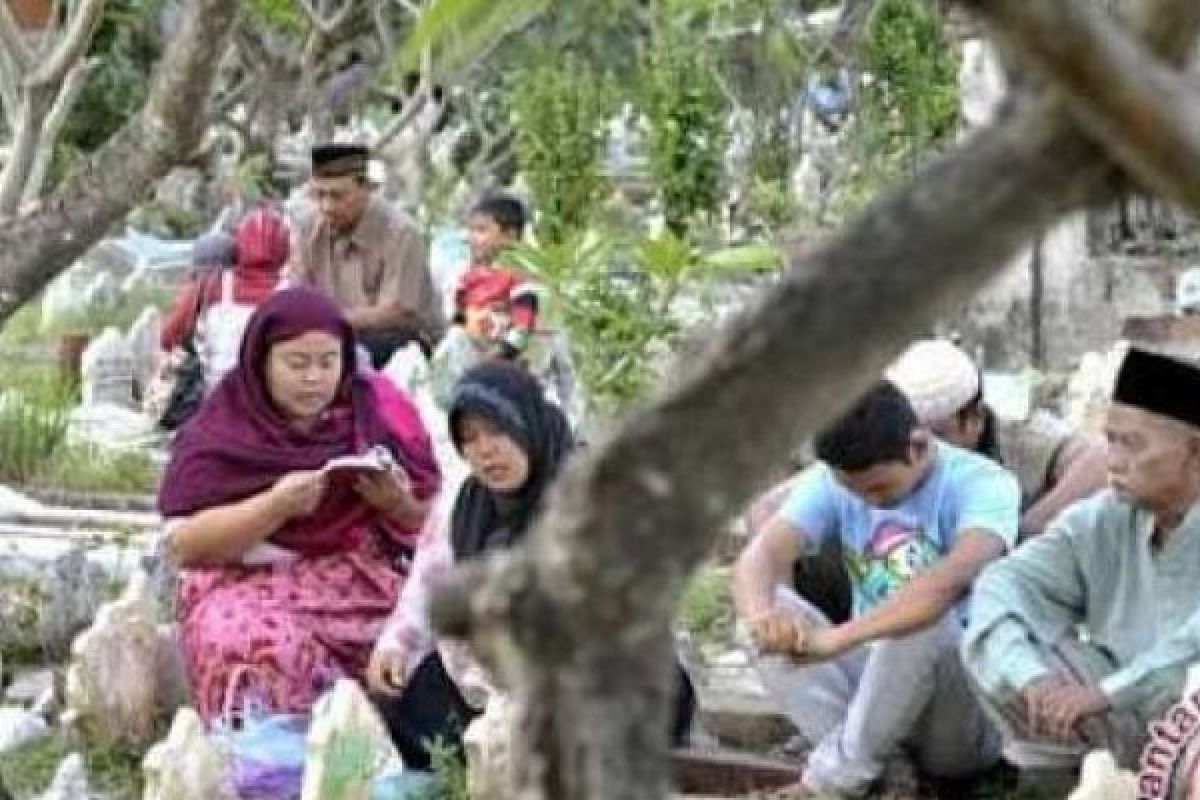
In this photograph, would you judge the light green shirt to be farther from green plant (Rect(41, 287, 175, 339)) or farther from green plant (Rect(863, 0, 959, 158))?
green plant (Rect(41, 287, 175, 339))

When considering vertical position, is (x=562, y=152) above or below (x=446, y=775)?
above

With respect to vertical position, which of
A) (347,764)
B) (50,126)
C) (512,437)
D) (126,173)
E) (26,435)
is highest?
(50,126)

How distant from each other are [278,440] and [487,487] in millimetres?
774

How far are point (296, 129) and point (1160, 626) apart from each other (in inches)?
833

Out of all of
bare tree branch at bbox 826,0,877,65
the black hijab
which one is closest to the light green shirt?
the black hijab

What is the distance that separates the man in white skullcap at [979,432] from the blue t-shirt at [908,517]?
0.57 feet

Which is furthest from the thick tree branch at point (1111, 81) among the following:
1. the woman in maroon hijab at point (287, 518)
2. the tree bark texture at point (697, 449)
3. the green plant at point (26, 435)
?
the green plant at point (26, 435)

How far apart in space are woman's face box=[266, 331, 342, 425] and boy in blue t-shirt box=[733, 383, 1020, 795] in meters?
0.98

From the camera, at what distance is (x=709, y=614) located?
773 cm

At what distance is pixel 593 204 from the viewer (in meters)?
14.6

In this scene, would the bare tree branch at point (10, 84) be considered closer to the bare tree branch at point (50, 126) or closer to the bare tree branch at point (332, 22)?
the bare tree branch at point (50, 126)

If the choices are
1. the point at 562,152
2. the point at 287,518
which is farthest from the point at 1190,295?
the point at 562,152

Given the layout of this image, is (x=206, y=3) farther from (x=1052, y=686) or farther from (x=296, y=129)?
(x=296, y=129)

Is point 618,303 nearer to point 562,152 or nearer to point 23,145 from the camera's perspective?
point 562,152
